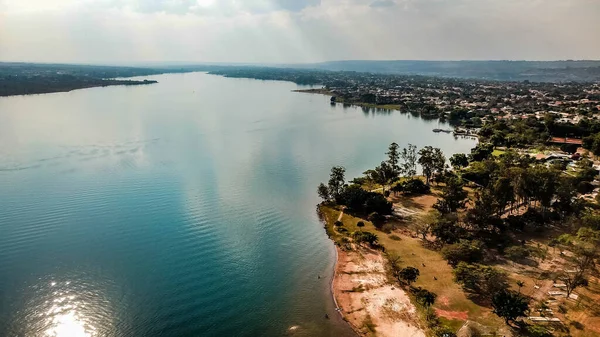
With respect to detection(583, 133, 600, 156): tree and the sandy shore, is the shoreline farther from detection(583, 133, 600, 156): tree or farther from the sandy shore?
detection(583, 133, 600, 156): tree

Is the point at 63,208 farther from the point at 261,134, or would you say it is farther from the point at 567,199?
the point at 567,199

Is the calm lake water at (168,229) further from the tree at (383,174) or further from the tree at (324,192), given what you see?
the tree at (383,174)

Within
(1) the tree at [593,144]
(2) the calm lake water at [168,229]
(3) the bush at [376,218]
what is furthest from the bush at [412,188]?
(1) the tree at [593,144]

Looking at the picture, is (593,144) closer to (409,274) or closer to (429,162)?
(429,162)

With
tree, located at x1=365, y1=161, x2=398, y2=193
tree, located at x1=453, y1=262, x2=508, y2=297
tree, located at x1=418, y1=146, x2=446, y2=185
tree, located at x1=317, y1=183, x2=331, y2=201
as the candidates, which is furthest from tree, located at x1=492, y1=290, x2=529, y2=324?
tree, located at x1=418, y1=146, x2=446, y2=185

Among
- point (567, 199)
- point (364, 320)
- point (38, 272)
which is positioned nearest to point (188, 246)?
point (38, 272)

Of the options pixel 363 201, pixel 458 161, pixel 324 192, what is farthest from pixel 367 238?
pixel 458 161
